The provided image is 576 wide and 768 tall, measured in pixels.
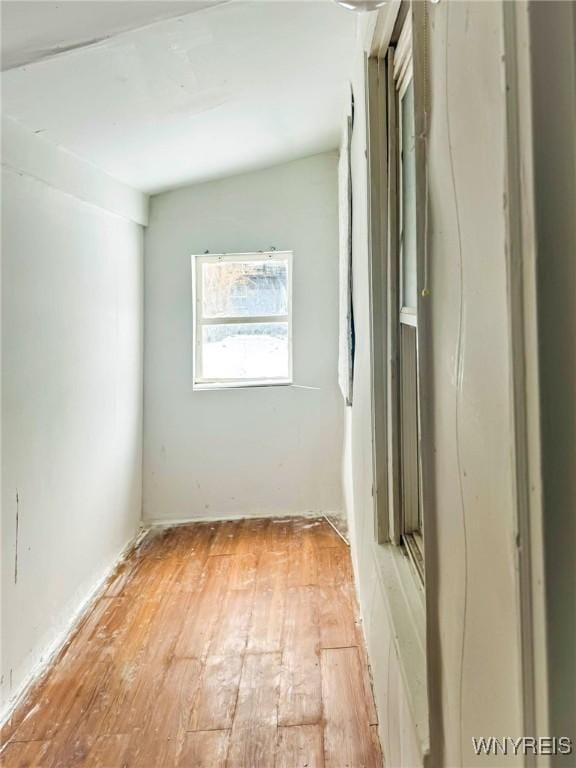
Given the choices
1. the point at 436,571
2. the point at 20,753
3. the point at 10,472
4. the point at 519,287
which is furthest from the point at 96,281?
the point at 519,287

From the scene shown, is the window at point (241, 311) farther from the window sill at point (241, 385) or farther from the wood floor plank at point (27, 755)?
the wood floor plank at point (27, 755)

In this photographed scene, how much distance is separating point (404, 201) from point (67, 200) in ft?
5.21

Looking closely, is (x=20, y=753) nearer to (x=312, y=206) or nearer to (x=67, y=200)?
(x=67, y=200)

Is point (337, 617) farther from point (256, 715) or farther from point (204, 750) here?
point (204, 750)

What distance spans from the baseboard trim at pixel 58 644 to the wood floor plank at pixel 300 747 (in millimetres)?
908

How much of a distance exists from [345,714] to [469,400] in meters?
1.43

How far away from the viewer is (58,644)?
2.00 m

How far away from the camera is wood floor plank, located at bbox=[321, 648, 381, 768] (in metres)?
1.42

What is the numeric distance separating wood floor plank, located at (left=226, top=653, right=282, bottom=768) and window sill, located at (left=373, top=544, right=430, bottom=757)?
2.19ft

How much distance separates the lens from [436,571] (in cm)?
75

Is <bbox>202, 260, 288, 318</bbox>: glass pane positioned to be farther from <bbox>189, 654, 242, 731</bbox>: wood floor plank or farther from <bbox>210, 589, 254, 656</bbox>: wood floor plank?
<bbox>189, 654, 242, 731</bbox>: wood floor plank

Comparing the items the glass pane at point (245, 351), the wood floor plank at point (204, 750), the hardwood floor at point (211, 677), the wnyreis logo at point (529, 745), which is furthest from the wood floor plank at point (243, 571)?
the wnyreis logo at point (529, 745)

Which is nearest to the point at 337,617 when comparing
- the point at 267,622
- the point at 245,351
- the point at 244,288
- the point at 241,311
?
the point at 267,622

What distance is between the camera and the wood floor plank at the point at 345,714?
4.66ft
